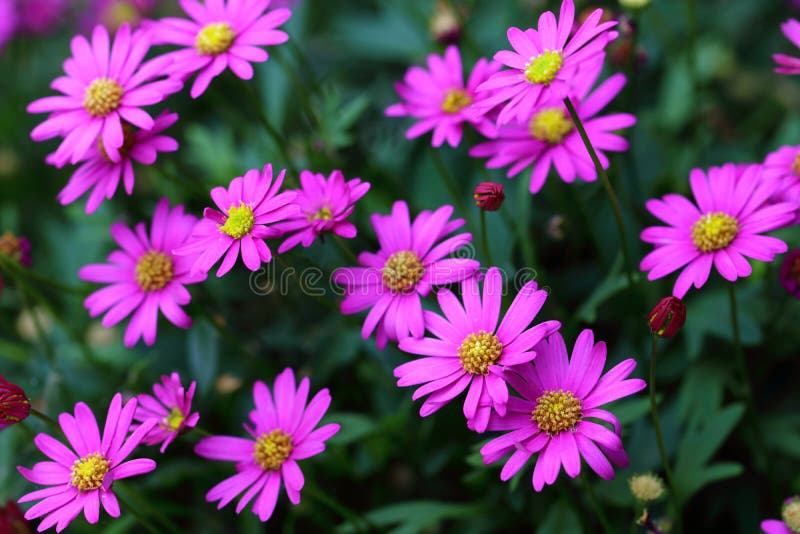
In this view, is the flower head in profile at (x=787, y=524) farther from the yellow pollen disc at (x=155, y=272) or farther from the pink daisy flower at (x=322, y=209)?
the yellow pollen disc at (x=155, y=272)

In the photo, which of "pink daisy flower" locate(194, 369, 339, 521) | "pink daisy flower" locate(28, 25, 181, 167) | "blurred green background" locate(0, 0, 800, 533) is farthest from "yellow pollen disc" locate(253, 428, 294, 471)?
"pink daisy flower" locate(28, 25, 181, 167)

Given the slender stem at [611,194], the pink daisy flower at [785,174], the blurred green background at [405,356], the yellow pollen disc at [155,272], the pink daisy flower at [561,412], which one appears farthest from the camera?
Answer: the blurred green background at [405,356]

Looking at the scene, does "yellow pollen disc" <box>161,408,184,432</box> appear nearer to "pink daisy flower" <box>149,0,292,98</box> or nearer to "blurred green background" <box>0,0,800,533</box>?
"blurred green background" <box>0,0,800,533</box>

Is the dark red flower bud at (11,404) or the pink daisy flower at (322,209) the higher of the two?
the pink daisy flower at (322,209)

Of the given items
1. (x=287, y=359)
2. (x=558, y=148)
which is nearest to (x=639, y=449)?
(x=558, y=148)

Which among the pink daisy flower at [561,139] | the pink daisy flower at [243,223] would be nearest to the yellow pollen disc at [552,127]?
the pink daisy flower at [561,139]

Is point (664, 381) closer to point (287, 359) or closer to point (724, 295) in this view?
point (724, 295)
